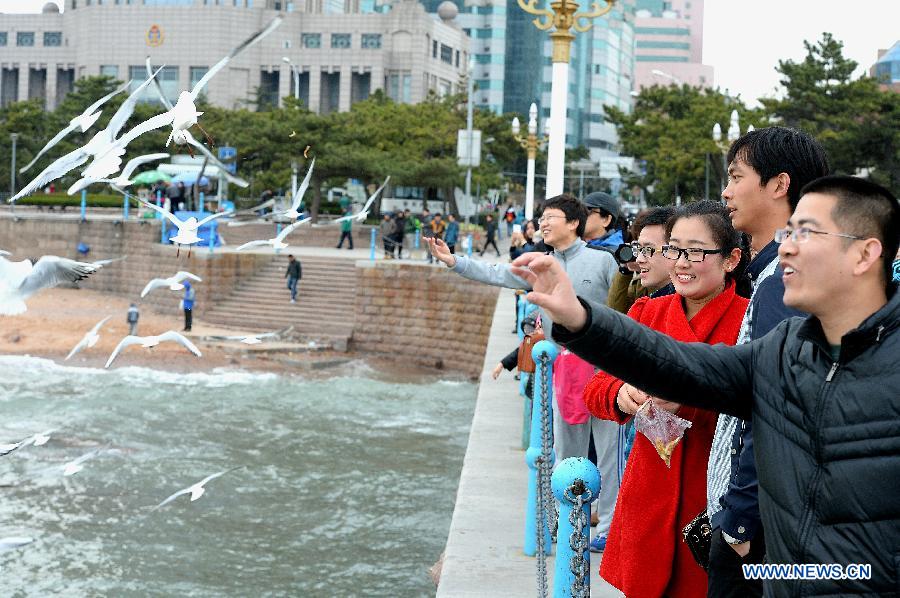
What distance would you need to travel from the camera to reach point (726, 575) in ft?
8.71

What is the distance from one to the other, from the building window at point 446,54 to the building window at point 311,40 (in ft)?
25.4

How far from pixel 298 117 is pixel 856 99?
1588 cm

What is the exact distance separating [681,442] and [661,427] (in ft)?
0.46

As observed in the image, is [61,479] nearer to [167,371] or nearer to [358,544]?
[358,544]

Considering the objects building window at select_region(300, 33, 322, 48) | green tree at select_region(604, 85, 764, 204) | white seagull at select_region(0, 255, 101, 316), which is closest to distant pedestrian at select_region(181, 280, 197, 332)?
green tree at select_region(604, 85, 764, 204)

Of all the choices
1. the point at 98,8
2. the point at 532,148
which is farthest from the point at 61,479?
the point at 98,8

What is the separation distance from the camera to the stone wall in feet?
76.6

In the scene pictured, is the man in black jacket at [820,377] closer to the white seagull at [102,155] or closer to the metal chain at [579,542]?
the metal chain at [579,542]

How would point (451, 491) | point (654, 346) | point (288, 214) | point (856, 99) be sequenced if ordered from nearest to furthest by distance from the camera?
point (654, 346) → point (288, 214) → point (451, 491) → point (856, 99)

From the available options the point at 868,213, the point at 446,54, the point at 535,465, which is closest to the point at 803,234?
the point at 868,213

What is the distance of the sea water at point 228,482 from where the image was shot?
9.24 meters

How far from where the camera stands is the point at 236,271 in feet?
89.4

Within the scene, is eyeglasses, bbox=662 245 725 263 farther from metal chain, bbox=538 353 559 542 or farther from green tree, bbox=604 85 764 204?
green tree, bbox=604 85 764 204

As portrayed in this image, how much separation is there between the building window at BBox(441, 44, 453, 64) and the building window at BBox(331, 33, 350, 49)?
6.25 meters
